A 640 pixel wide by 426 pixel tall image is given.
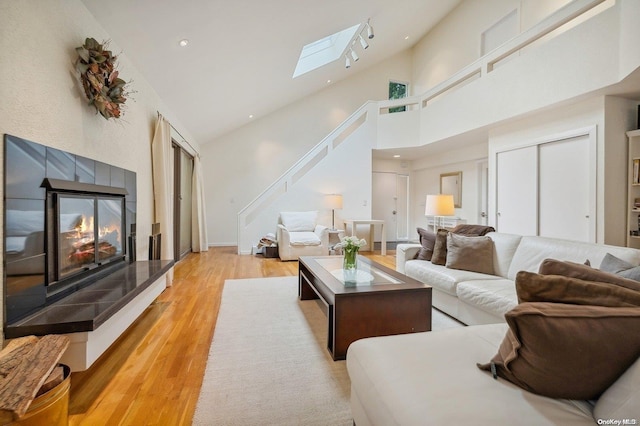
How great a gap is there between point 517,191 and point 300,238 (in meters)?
3.65

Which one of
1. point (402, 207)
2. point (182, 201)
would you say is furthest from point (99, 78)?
point (402, 207)

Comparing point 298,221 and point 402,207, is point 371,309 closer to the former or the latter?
point 298,221

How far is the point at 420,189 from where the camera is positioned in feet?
25.6

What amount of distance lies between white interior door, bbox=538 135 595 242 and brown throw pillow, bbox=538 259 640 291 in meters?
3.03

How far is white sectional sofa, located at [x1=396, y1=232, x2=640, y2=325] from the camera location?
207 centimetres

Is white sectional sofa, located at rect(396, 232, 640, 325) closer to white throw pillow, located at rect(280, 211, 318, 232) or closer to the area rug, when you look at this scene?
the area rug

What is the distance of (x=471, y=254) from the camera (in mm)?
2846

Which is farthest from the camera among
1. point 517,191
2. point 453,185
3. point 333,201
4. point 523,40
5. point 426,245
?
point 453,185

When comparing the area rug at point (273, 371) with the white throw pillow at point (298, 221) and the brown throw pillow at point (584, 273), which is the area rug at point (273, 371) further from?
the white throw pillow at point (298, 221)

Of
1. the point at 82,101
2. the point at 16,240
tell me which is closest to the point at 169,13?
the point at 82,101

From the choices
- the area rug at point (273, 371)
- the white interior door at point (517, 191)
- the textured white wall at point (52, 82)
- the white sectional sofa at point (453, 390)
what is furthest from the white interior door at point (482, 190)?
the textured white wall at point (52, 82)

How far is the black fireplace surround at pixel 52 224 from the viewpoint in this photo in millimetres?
1562

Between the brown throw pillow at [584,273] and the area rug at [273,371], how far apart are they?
3.89 feet

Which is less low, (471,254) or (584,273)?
(584,273)
